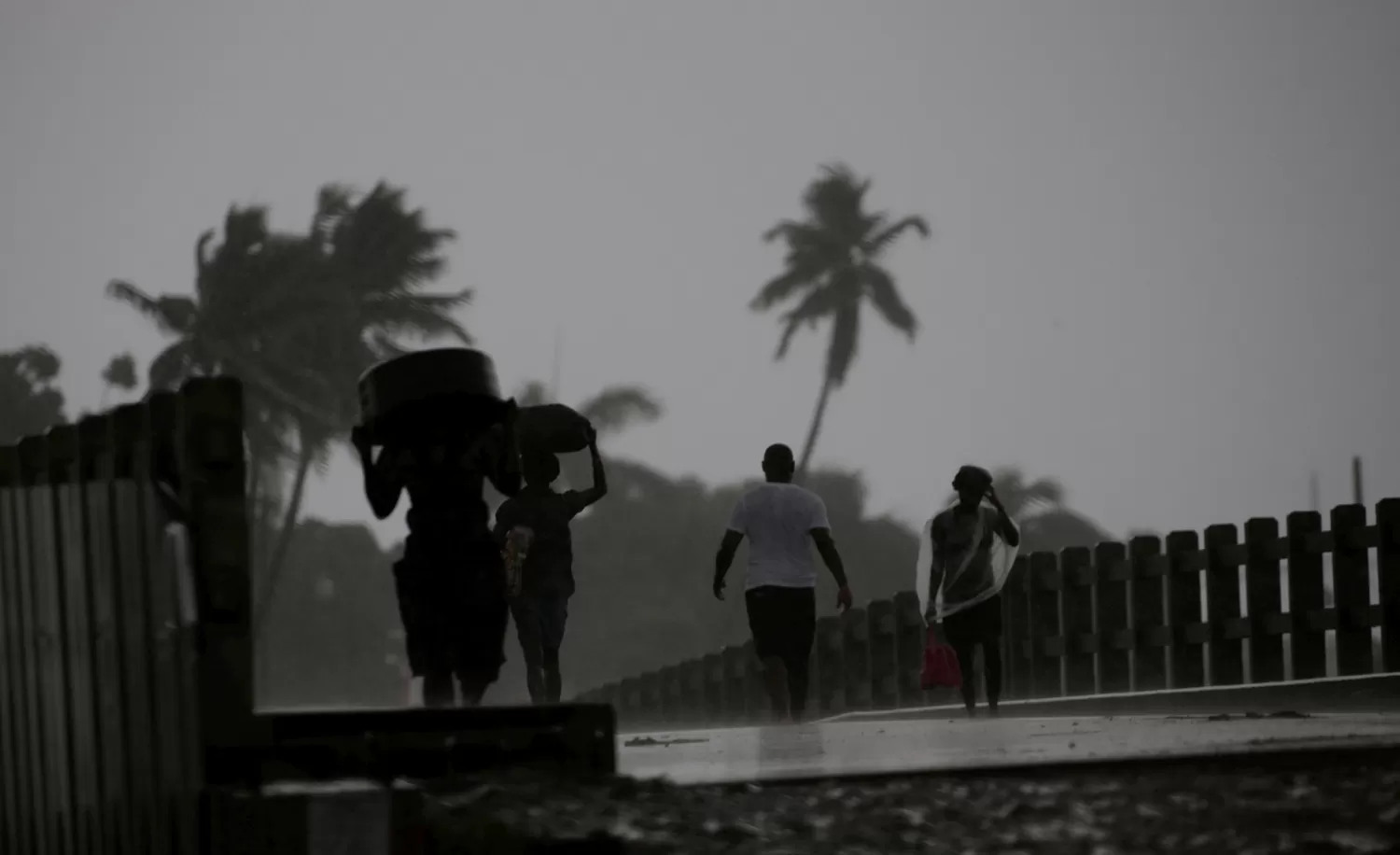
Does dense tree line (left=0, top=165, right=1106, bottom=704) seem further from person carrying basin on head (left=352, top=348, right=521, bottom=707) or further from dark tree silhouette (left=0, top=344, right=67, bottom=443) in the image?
person carrying basin on head (left=352, top=348, right=521, bottom=707)

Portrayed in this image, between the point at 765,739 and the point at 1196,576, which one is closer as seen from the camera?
the point at 765,739

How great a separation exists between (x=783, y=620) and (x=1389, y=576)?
17.3ft

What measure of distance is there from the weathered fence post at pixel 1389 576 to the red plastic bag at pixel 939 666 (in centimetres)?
342

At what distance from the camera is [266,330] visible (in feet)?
209

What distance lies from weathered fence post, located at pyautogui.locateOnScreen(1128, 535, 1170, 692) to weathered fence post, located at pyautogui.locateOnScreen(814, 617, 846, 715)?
19.5 feet

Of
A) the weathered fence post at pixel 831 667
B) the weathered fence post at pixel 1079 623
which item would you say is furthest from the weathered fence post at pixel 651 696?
the weathered fence post at pixel 1079 623

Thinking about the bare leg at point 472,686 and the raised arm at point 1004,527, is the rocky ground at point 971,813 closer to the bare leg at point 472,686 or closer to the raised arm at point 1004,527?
the bare leg at point 472,686

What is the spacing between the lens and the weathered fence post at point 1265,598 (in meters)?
16.3

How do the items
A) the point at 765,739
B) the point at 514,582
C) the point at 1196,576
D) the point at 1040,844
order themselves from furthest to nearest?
the point at 1196,576
the point at 514,582
the point at 765,739
the point at 1040,844

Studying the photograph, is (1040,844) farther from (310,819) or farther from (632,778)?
(310,819)

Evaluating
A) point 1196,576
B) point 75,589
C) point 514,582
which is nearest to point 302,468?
point 1196,576

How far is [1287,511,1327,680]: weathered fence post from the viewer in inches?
630

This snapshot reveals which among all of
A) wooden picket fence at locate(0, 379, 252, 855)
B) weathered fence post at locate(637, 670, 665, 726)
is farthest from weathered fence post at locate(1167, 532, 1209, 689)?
weathered fence post at locate(637, 670, 665, 726)

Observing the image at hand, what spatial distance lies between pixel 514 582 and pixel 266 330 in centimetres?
5440
